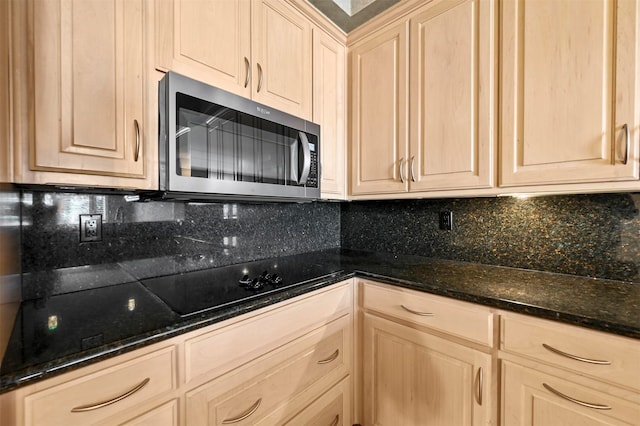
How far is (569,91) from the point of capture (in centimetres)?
100

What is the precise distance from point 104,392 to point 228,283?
525 millimetres

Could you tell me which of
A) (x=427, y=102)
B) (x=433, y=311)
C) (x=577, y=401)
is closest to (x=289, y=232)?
(x=433, y=311)

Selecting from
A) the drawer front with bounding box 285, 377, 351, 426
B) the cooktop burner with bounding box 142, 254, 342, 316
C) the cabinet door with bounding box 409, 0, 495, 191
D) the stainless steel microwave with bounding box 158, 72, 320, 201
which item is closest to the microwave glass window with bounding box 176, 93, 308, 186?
the stainless steel microwave with bounding box 158, 72, 320, 201

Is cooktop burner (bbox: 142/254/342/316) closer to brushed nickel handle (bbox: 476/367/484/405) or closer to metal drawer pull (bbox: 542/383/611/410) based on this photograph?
brushed nickel handle (bbox: 476/367/484/405)

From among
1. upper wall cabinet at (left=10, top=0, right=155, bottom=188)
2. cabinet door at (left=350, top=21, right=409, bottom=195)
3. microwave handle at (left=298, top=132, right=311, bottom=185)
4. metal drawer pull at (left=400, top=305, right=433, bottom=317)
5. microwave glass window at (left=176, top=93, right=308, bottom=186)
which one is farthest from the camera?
cabinet door at (left=350, top=21, right=409, bottom=195)

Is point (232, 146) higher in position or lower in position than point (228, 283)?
higher

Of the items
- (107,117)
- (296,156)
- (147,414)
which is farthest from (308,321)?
(107,117)

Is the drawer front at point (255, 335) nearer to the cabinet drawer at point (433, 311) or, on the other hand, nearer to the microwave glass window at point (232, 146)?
the cabinet drawer at point (433, 311)

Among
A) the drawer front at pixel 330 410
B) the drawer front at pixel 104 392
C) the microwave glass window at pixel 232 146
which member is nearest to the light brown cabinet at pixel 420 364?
the drawer front at pixel 330 410

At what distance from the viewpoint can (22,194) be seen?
2.97ft

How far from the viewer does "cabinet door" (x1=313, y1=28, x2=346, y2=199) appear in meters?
1.50

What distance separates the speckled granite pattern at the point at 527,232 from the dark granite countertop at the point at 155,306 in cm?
8

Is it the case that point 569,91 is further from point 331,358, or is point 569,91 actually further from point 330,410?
point 330,410

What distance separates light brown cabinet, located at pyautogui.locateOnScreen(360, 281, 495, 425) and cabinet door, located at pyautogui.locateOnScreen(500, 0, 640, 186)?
65 centimetres
